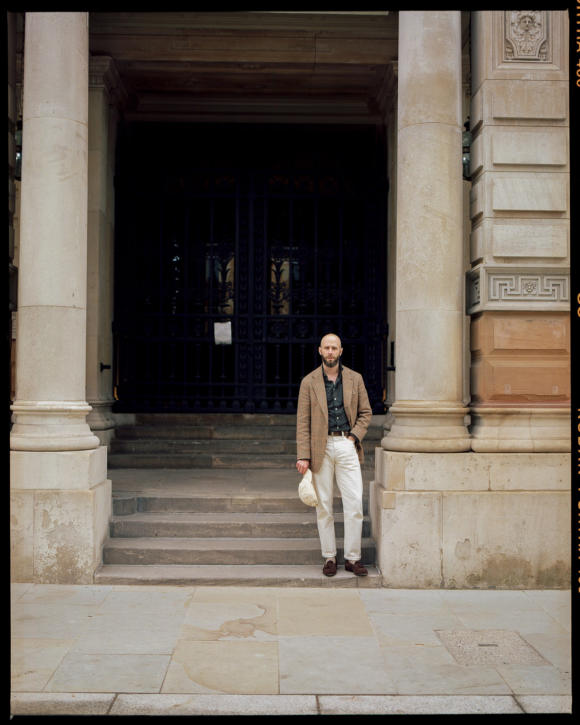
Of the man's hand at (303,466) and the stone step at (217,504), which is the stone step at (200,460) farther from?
the man's hand at (303,466)

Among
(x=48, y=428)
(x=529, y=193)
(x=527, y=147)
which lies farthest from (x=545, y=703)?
(x=527, y=147)

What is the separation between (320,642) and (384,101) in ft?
26.8

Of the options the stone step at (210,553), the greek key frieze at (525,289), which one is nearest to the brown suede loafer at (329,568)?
the stone step at (210,553)

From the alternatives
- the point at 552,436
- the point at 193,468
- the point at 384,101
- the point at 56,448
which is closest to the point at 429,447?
the point at 552,436

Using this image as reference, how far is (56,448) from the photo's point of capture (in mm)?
7266

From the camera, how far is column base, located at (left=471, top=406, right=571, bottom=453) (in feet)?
24.3

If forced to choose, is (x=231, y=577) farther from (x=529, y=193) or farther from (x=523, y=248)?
(x=529, y=193)

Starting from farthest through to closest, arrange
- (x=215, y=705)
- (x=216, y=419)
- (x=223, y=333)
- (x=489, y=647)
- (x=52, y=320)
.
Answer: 1. (x=223, y=333)
2. (x=216, y=419)
3. (x=52, y=320)
4. (x=489, y=647)
5. (x=215, y=705)

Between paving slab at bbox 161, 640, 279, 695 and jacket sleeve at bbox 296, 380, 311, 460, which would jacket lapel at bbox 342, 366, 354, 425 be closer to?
jacket sleeve at bbox 296, 380, 311, 460

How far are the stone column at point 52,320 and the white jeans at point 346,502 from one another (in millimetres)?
2123

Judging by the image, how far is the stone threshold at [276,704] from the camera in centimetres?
434

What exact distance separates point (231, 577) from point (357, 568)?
1.16 meters

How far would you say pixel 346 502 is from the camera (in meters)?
7.20

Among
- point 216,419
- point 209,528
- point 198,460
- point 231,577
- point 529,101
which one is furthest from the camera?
point 216,419
